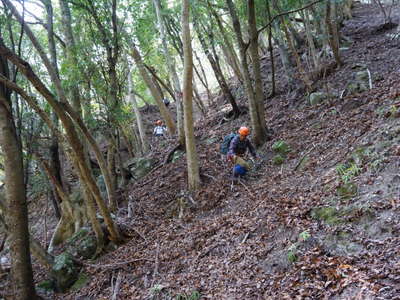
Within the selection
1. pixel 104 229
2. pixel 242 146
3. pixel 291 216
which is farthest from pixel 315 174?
pixel 104 229

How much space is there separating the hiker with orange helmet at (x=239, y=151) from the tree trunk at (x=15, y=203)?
5.20 metres

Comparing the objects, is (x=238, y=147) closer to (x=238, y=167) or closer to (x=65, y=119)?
(x=238, y=167)

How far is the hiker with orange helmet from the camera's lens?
366 inches

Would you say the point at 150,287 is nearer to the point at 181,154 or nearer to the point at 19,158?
the point at 19,158

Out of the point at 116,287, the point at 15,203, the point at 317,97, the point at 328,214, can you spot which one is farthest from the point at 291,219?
the point at 317,97

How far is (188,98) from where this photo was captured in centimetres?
912

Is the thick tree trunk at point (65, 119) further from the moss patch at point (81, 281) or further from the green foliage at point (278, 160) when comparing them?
the green foliage at point (278, 160)

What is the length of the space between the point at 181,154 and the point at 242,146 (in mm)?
3799

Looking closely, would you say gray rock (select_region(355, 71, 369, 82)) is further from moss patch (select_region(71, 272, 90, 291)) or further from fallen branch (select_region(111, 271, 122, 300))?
moss patch (select_region(71, 272, 90, 291))

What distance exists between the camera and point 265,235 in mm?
6020

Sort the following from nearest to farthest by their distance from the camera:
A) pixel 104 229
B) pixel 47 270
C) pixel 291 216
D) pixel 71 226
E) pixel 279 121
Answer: pixel 291 216, pixel 47 270, pixel 104 229, pixel 279 121, pixel 71 226

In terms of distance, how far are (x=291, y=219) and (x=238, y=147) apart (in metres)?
3.88

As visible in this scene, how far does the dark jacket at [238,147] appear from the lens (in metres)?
9.39

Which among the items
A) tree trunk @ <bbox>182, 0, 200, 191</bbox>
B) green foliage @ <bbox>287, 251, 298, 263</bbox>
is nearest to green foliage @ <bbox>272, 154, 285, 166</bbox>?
tree trunk @ <bbox>182, 0, 200, 191</bbox>
